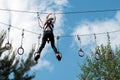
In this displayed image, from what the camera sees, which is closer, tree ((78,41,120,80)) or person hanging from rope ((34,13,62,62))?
person hanging from rope ((34,13,62,62))

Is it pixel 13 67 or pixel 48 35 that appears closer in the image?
pixel 48 35

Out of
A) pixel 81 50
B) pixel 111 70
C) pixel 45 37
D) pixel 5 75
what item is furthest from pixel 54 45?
pixel 111 70

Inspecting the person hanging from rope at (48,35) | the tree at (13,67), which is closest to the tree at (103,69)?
the tree at (13,67)

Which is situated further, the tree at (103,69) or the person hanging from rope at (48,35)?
the tree at (103,69)

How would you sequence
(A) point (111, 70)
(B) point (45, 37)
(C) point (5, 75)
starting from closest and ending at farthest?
(B) point (45, 37)
(C) point (5, 75)
(A) point (111, 70)

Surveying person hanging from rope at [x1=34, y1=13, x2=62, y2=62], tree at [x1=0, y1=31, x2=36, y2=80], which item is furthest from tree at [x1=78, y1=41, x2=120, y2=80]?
person hanging from rope at [x1=34, y1=13, x2=62, y2=62]

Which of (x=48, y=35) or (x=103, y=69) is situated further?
(x=103, y=69)

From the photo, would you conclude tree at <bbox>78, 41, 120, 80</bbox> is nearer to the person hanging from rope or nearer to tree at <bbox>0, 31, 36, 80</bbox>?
tree at <bbox>0, 31, 36, 80</bbox>

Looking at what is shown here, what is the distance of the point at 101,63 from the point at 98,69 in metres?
0.77

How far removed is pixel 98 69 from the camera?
34.5 metres

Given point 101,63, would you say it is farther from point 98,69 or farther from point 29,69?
point 29,69

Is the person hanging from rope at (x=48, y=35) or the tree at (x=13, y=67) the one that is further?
the tree at (x=13, y=67)

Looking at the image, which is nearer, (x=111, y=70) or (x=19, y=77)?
(x=19, y=77)

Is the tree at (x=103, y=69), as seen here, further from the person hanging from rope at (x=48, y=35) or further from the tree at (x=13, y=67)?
the person hanging from rope at (x=48, y=35)
